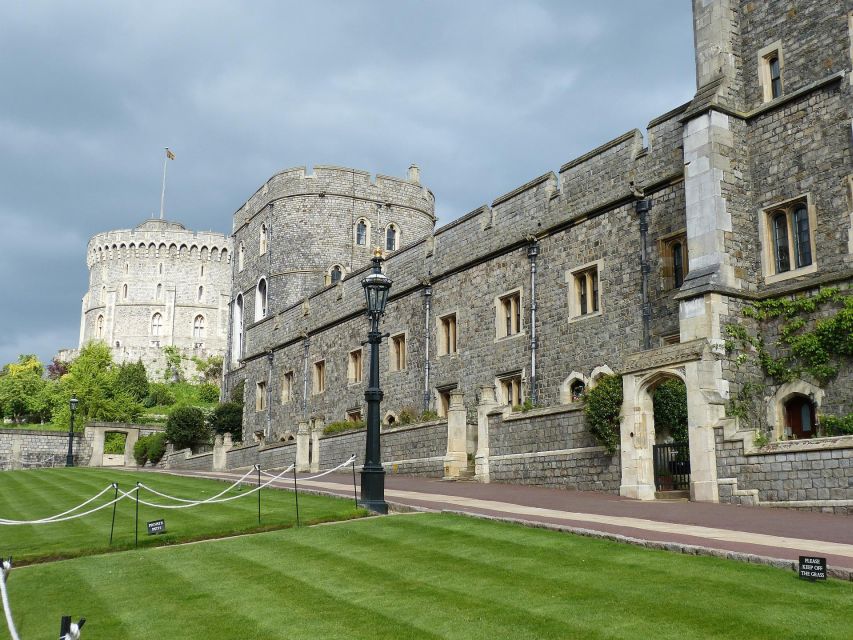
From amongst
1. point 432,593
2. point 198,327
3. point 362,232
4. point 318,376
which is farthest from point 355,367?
point 198,327

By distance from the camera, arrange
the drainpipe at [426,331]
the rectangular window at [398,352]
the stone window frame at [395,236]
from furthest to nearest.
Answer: the stone window frame at [395,236] → the rectangular window at [398,352] → the drainpipe at [426,331]

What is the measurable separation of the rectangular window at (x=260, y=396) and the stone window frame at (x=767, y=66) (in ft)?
99.9

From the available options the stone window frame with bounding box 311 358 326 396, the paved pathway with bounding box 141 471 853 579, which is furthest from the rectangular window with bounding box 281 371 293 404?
the paved pathway with bounding box 141 471 853 579

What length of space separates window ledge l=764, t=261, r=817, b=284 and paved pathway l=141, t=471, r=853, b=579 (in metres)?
5.62

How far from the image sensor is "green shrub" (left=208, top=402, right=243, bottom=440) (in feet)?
161

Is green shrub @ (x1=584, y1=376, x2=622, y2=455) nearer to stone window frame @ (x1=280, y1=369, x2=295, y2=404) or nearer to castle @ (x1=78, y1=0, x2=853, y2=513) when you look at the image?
castle @ (x1=78, y1=0, x2=853, y2=513)

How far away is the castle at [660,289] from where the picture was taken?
16.5 m

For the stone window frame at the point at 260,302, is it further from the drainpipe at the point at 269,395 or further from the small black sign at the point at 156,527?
the small black sign at the point at 156,527

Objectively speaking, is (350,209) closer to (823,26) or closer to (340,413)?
(340,413)

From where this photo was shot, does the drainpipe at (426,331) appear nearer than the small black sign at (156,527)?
No

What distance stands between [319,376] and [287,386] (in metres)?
3.68

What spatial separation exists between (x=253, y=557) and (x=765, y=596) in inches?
230

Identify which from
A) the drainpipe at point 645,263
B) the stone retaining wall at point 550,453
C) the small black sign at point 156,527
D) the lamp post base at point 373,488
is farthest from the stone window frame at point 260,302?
the small black sign at point 156,527

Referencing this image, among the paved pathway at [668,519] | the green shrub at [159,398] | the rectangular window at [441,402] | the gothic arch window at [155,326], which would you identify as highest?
the gothic arch window at [155,326]
